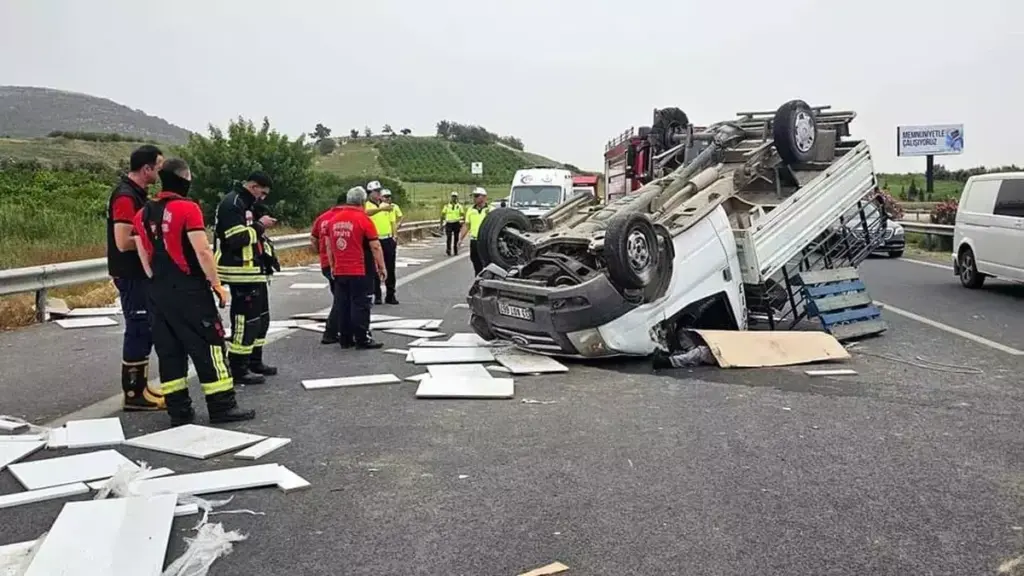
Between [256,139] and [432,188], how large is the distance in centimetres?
4244

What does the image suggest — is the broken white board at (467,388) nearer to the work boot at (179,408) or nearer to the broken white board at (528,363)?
the broken white board at (528,363)

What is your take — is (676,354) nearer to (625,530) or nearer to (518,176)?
(625,530)

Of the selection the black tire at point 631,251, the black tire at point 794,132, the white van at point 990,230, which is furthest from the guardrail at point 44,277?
the white van at point 990,230

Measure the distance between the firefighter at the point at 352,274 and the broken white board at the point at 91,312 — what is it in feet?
12.7

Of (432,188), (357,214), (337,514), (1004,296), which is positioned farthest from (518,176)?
(432,188)

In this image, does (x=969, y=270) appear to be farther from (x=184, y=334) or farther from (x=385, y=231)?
(x=184, y=334)

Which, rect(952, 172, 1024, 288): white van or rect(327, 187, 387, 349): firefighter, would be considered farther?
rect(952, 172, 1024, 288): white van

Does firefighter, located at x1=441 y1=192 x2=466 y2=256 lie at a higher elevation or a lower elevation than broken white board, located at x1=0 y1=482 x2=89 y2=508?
higher

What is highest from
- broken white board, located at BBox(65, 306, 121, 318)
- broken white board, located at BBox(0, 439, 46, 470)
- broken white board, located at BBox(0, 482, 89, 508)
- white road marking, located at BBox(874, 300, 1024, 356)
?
broken white board, located at BBox(65, 306, 121, 318)

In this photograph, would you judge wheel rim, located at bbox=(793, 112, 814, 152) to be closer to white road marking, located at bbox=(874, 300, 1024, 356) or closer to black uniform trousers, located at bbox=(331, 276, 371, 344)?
white road marking, located at bbox=(874, 300, 1024, 356)

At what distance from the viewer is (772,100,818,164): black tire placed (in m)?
9.11

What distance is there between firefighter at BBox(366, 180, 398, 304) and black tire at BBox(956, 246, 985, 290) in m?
8.90

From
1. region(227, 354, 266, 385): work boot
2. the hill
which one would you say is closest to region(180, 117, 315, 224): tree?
region(227, 354, 266, 385): work boot

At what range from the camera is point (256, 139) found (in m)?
31.9
